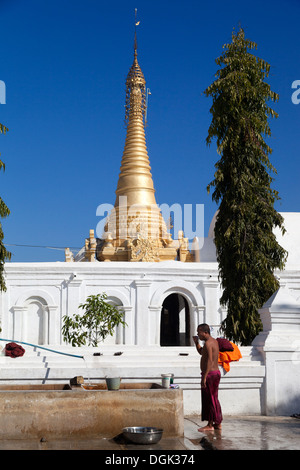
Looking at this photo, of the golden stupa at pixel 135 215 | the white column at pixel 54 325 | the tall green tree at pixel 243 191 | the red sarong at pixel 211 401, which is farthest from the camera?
the golden stupa at pixel 135 215

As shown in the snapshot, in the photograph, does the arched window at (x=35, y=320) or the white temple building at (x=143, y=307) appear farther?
the arched window at (x=35, y=320)

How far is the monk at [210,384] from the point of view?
7586 millimetres

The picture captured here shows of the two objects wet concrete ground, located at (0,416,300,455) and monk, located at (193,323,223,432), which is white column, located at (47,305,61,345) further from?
monk, located at (193,323,223,432)

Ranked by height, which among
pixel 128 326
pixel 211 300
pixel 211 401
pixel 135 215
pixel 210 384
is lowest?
pixel 211 401

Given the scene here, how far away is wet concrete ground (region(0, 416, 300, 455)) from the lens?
20.6ft

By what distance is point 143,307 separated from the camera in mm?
21719

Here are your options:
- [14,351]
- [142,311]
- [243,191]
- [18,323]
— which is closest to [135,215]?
[142,311]

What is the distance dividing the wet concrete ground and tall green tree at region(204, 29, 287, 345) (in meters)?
6.52

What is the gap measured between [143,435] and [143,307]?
50.8ft

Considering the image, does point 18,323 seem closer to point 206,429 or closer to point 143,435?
point 206,429

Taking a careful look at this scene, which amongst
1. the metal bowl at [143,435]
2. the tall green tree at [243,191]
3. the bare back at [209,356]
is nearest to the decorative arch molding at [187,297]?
the tall green tree at [243,191]

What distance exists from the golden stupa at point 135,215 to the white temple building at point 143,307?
6 cm

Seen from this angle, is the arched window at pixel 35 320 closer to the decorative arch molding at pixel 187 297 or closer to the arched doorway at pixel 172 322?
the decorative arch molding at pixel 187 297
